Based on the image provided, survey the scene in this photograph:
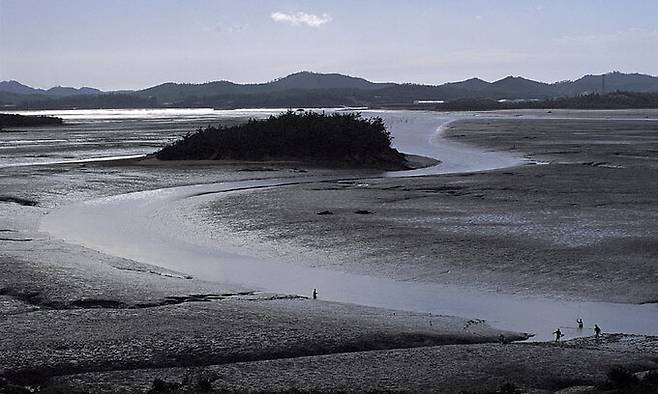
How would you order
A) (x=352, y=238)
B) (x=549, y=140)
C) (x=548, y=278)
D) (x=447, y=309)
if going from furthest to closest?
(x=549, y=140) < (x=352, y=238) < (x=548, y=278) < (x=447, y=309)

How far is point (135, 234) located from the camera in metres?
17.6

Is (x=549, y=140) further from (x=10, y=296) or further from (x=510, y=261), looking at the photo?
(x=10, y=296)

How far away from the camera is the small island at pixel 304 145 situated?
117 feet

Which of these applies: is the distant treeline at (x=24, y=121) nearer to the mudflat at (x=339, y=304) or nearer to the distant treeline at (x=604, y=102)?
the mudflat at (x=339, y=304)

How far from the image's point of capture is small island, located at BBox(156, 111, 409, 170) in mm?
35688

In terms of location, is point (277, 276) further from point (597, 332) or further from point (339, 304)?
point (597, 332)

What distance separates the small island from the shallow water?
1245cm

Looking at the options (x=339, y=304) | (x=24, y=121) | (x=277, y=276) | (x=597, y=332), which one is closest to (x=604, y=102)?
(x=24, y=121)

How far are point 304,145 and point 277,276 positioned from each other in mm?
23687

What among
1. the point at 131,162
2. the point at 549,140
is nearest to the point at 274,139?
the point at 131,162

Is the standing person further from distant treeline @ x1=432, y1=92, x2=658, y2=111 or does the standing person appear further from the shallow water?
distant treeline @ x1=432, y1=92, x2=658, y2=111

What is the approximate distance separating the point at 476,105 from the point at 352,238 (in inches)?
5526

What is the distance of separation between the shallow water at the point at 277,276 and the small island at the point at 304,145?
40.8 feet

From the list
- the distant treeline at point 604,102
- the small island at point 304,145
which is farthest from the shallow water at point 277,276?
the distant treeline at point 604,102
